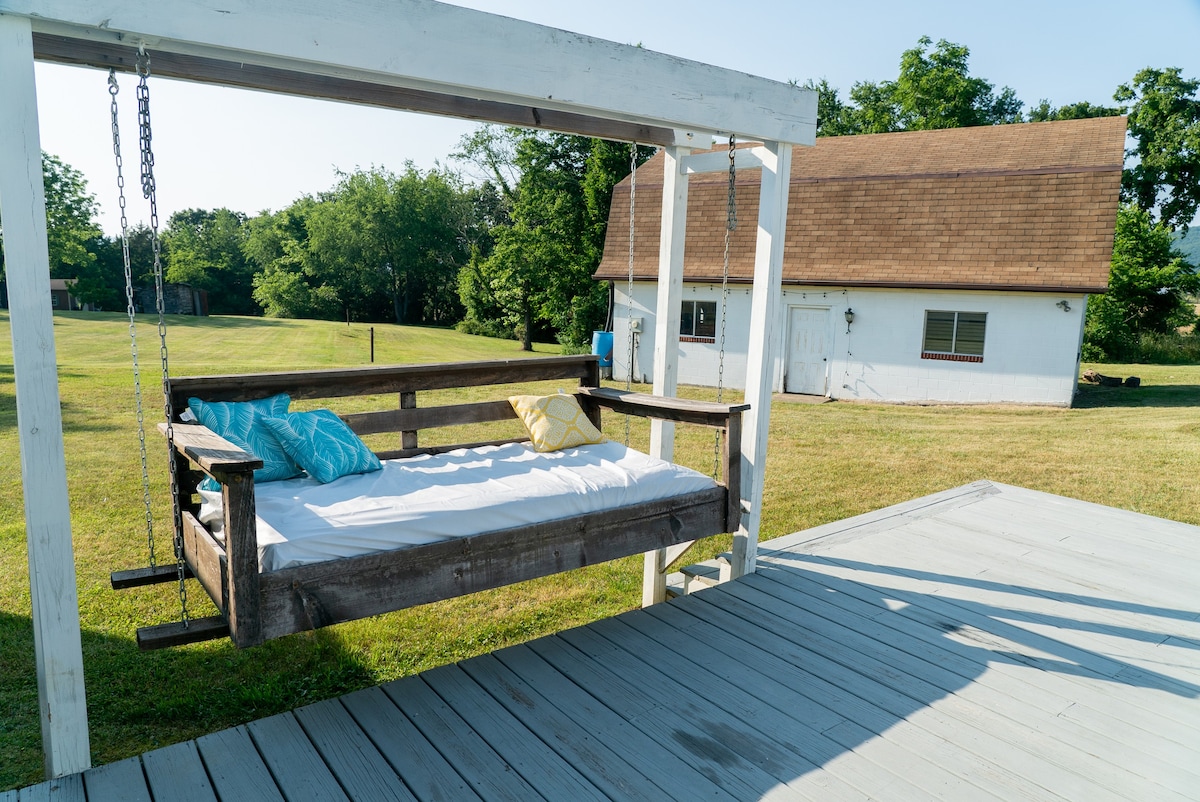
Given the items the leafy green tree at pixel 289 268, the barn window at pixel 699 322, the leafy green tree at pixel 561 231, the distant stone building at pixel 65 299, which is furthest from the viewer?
the leafy green tree at pixel 289 268

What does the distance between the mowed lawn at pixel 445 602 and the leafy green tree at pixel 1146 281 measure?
693 centimetres

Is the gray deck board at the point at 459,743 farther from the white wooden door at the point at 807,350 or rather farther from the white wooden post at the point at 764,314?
the white wooden door at the point at 807,350

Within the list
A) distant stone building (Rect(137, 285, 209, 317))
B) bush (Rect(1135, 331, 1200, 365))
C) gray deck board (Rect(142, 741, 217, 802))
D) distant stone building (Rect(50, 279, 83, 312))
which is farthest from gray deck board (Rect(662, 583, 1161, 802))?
distant stone building (Rect(137, 285, 209, 317))

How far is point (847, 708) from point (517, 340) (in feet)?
84.2

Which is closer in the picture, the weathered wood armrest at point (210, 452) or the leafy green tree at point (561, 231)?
the weathered wood armrest at point (210, 452)

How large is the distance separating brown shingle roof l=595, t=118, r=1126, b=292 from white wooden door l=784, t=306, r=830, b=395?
760 mm

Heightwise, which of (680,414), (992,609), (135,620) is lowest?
(135,620)

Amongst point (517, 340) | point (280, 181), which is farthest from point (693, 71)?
point (280, 181)

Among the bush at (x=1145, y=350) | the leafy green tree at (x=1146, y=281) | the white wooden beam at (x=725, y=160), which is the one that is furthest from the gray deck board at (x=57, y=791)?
the leafy green tree at (x=1146, y=281)

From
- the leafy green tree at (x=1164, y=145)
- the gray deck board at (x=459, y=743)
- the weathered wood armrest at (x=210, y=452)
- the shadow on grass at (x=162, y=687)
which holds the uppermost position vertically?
the leafy green tree at (x=1164, y=145)

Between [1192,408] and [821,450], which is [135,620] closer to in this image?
[821,450]

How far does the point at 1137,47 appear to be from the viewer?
25.4 meters

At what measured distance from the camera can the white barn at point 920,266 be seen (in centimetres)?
1282

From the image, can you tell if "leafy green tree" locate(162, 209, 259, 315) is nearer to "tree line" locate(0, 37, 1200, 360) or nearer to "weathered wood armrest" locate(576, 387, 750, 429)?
"tree line" locate(0, 37, 1200, 360)
